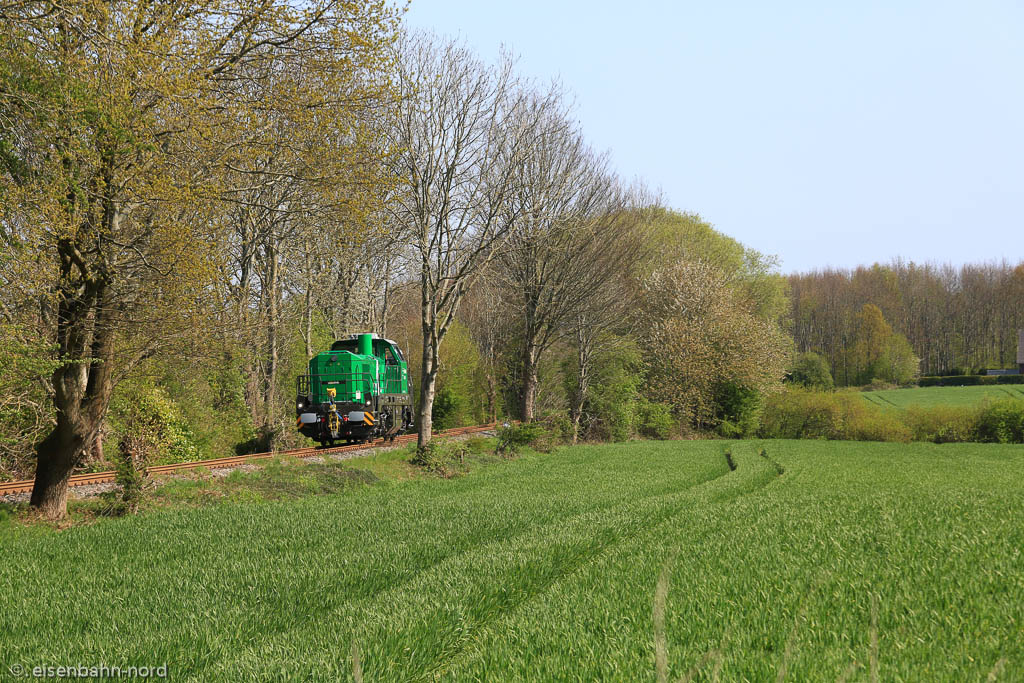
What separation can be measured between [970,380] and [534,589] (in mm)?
77564

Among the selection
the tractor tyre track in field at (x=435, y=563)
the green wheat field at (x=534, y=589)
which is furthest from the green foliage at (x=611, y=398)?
the green wheat field at (x=534, y=589)

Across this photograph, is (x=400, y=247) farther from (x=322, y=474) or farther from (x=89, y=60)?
(x=89, y=60)

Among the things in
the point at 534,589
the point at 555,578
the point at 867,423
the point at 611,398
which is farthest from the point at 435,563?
the point at 867,423

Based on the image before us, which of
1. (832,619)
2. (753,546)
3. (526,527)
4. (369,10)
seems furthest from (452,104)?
(832,619)

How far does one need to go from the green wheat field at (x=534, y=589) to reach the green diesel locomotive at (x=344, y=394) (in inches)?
330

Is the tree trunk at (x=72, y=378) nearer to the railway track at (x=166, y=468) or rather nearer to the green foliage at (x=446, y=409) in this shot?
the railway track at (x=166, y=468)

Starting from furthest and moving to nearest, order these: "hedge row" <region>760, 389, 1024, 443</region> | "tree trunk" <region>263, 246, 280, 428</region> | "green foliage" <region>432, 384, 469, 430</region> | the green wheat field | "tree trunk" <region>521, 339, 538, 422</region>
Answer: "hedge row" <region>760, 389, 1024, 443</region>
"green foliage" <region>432, 384, 469, 430</region>
"tree trunk" <region>521, 339, 538, 422</region>
"tree trunk" <region>263, 246, 280, 428</region>
the green wheat field

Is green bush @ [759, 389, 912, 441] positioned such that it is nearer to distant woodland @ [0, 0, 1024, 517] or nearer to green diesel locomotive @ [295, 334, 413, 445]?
distant woodland @ [0, 0, 1024, 517]

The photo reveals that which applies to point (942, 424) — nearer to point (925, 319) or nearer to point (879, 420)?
point (879, 420)

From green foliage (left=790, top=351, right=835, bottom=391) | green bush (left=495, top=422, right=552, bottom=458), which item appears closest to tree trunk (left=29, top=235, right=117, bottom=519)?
green bush (left=495, top=422, right=552, bottom=458)

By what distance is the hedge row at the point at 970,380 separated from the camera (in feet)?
216

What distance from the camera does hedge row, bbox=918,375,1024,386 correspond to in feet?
216

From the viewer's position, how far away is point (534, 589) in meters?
6.94

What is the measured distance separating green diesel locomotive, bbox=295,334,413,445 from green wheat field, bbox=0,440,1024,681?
330 inches
